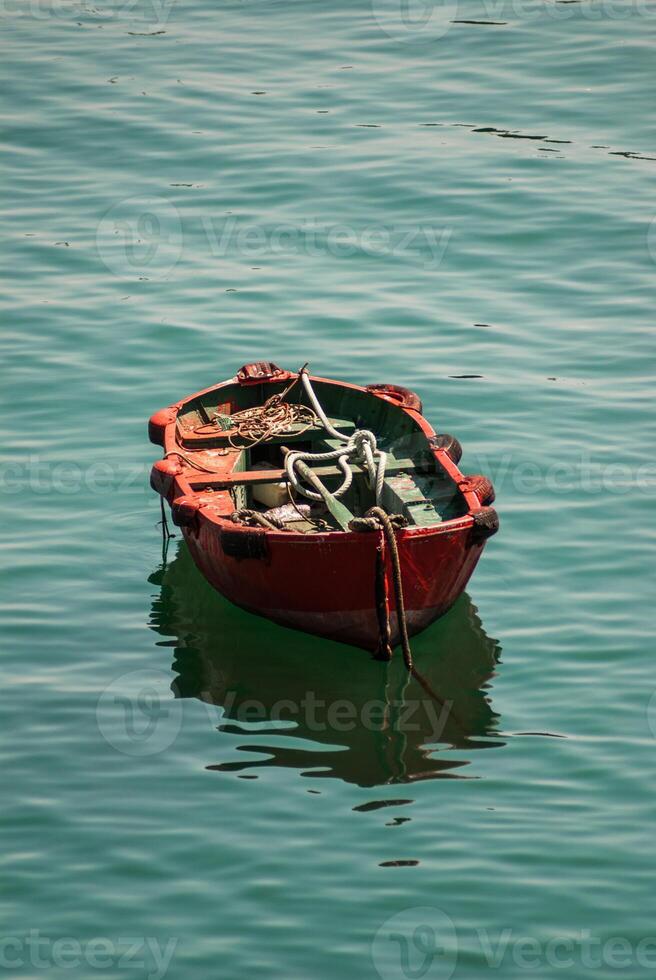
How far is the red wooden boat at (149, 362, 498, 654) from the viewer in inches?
421

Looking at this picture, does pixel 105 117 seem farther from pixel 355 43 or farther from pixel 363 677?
pixel 363 677

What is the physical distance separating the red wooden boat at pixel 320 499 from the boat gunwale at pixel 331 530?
11 mm

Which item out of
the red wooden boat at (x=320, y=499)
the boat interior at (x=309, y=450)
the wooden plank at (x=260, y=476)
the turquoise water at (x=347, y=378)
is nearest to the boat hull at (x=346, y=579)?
the red wooden boat at (x=320, y=499)

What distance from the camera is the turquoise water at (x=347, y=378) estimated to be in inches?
344

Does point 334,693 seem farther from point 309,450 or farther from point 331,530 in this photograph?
point 309,450

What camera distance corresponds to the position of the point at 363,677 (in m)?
11.0

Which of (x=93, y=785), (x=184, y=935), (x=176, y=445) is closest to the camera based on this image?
(x=184, y=935)

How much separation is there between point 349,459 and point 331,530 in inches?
27.2

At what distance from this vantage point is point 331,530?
39.7ft

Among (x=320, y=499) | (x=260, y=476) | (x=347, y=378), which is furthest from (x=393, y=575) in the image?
(x=347, y=378)

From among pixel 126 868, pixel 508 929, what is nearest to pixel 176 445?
pixel 126 868

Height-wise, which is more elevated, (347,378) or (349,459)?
(347,378)

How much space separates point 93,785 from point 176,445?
12.6ft

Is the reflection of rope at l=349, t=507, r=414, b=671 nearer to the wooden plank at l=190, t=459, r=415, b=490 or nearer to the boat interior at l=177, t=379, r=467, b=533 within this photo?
the boat interior at l=177, t=379, r=467, b=533
